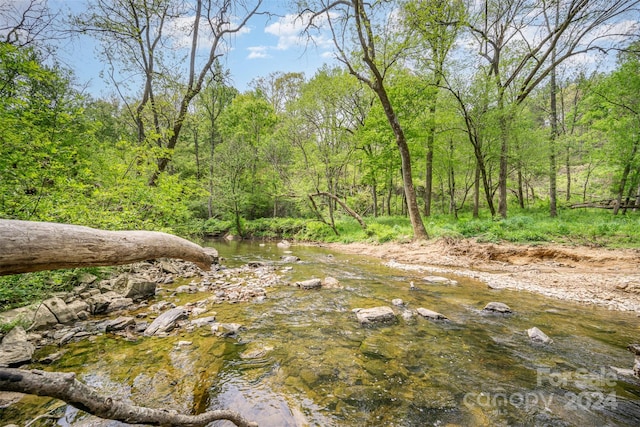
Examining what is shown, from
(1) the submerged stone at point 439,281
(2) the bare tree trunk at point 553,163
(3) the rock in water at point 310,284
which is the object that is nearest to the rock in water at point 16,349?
(3) the rock in water at point 310,284

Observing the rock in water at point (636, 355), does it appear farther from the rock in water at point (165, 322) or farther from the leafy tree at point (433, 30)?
the leafy tree at point (433, 30)

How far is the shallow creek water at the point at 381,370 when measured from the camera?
2451mm

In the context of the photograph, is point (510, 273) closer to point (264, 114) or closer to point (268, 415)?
point (268, 415)

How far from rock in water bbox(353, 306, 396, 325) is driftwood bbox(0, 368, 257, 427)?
3382mm

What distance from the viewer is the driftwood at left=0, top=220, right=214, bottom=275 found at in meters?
1.53

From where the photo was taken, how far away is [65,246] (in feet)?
6.08

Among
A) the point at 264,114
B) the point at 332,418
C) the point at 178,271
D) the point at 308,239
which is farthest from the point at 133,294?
the point at 264,114

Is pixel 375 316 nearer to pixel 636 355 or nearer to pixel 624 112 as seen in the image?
pixel 636 355

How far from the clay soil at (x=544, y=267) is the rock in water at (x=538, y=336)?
8.96ft

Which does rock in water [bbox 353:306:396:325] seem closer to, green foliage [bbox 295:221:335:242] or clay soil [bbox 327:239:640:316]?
clay soil [bbox 327:239:640:316]

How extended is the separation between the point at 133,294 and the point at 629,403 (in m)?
7.92

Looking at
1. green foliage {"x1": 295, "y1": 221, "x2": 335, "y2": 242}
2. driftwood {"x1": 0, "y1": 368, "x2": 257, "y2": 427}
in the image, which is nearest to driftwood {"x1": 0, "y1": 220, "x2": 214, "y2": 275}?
driftwood {"x1": 0, "y1": 368, "x2": 257, "y2": 427}

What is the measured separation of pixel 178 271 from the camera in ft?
27.0

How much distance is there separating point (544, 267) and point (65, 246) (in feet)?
35.2
